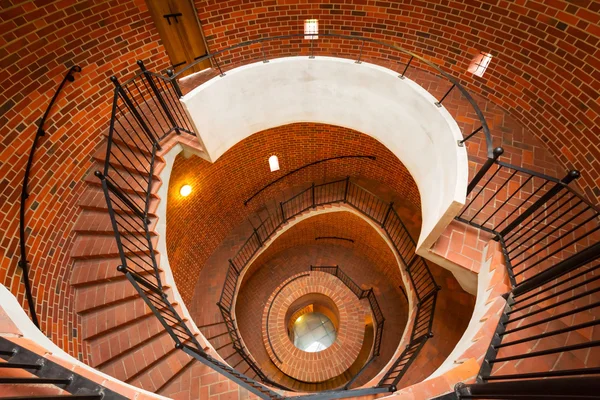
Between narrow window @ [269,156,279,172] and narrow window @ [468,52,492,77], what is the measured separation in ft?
16.7

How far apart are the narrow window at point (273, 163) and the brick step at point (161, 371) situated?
17.9ft

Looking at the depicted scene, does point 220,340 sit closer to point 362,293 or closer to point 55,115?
point 362,293

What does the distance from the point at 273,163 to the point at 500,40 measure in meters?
5.80

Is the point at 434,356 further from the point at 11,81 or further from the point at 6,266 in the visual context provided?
the point at 11,81

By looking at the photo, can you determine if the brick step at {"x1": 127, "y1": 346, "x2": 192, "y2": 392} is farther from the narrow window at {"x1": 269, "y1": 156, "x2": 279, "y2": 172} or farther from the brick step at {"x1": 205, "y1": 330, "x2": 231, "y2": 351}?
the narrow window at {"x1": 269, "y1": 156, "x2": 279, "y2": 172}

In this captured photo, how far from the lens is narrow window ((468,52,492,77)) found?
4996 millimetres

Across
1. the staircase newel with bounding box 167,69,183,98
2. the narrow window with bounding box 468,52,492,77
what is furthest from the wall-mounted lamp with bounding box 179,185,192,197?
the narrow window with bounding box 468,52,492,77

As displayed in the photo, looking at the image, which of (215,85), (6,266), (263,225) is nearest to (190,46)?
(215,85)

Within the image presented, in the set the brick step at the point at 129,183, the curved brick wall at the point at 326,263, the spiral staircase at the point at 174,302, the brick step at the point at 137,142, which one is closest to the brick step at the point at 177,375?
the spiral staircase at the point at 174,302

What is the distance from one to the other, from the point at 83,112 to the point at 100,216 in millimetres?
1728

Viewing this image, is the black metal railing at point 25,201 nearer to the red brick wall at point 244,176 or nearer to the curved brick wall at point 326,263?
the red brick wall at point 244,176

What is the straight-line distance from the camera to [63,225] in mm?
4355

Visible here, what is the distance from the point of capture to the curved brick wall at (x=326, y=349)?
866 centimetres

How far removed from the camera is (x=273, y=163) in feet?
28.2
